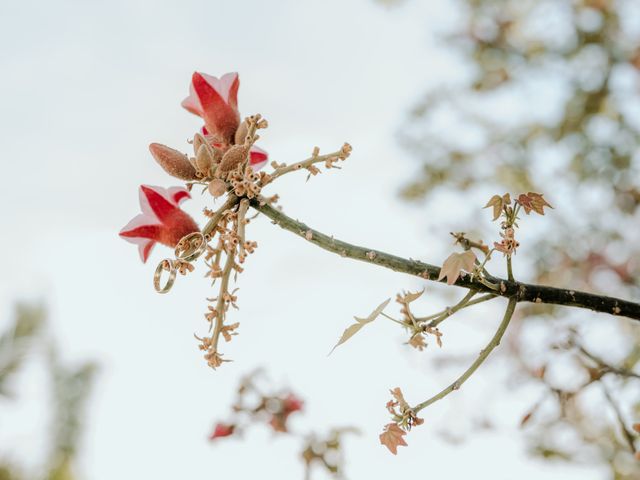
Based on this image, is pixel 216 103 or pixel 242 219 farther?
pixel 216 103

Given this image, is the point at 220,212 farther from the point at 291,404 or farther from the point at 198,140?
the point at 291,404

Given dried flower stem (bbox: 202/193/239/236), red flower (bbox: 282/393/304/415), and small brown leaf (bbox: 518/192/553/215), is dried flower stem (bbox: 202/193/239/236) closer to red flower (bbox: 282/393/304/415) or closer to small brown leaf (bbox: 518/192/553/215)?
small brown leaf (bbox: 518/192/553/215)

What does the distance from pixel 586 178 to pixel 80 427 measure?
1679 cm

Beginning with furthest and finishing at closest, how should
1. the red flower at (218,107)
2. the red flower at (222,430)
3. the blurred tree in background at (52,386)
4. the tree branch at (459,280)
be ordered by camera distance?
the blurred tree in background at (52,386) → the red flower at (222,430) → the red flower at (218,107) → the tree branch at (459,280)

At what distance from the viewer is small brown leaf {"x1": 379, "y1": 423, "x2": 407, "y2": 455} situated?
0.89 metres

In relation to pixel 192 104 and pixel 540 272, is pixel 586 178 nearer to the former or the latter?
pixel 540 272

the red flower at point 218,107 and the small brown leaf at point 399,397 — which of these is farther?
the red flower at point 218,107

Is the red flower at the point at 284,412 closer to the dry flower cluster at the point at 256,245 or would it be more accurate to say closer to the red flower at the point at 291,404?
the red flower at the point at 291,404

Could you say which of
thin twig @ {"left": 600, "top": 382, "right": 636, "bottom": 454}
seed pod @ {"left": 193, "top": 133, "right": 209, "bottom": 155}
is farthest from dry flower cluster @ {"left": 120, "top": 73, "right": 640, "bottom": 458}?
thin twig @ {"left": 600, "top": 382, "right": 636, "bottom": 454}

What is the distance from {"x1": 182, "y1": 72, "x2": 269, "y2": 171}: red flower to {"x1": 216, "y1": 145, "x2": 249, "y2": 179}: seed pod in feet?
0.44

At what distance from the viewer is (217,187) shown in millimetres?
840

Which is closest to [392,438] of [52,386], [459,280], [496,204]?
[459,280]

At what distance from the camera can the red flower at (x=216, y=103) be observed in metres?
1.00

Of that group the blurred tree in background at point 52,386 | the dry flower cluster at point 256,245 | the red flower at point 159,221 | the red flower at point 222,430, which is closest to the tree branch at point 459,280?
the dry flower cluster at point 256,245
